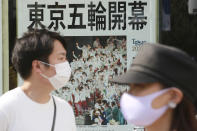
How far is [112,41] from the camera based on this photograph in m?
5.49

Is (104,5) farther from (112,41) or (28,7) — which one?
(28,7)

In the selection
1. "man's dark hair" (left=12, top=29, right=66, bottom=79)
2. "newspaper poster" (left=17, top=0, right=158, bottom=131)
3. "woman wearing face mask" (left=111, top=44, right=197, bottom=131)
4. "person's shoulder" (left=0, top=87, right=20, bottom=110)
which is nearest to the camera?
"woman wearing face mask" (left=111, top=44, right=197, bottom=131)

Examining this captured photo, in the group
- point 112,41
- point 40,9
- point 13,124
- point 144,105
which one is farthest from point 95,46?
point 144,105

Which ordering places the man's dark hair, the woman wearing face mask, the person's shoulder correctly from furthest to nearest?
1. the man's dark hair
2. the person's shoulder
3. the woman wearing face mask

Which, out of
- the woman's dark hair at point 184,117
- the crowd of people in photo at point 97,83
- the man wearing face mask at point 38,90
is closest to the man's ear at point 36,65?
the man wearing face mask at point 38,90

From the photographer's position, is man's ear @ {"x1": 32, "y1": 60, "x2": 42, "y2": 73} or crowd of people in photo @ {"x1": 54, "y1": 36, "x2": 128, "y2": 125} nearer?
man's ear @ {"x1": 32, "y1": 60, "x2": 42, "y2": 73}

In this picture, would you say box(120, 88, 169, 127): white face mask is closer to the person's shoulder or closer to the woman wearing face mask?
the woman wearing face mask

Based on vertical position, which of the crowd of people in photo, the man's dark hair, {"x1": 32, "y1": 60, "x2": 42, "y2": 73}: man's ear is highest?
the man's dark hair

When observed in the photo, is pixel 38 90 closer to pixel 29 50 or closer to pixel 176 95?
pixel 29 50

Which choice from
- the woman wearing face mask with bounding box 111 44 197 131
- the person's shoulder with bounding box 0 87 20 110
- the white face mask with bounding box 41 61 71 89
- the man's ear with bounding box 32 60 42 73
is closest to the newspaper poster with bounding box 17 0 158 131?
the white face mask with bounding box 41 61 71 89

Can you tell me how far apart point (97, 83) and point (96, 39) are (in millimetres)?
499

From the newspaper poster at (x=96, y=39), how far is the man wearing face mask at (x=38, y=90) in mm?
1694

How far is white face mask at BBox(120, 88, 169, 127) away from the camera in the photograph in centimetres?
221

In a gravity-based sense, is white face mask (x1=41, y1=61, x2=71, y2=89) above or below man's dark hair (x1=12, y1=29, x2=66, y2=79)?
below
